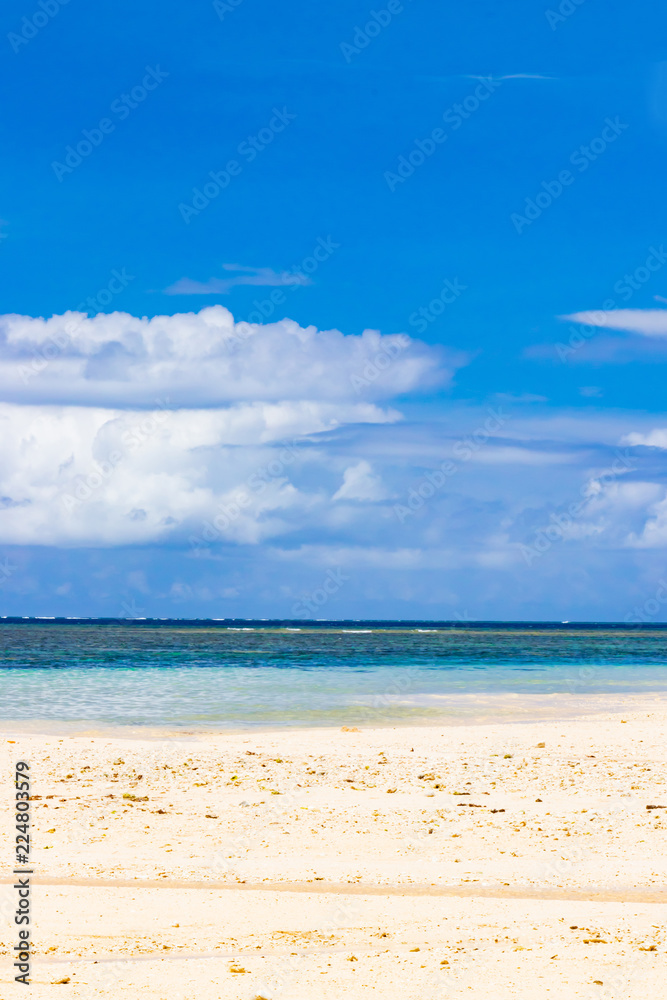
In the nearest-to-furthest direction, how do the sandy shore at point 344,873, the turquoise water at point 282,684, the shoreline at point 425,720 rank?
the sandy shore at point 344,873, the shoreline at point 425,720, the turquoise water at point 282,684

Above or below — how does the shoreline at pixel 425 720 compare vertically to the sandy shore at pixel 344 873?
below

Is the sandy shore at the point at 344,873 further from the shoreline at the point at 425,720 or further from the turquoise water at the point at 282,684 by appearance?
the turquoise water at the point at 282,684

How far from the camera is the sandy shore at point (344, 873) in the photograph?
8.32m

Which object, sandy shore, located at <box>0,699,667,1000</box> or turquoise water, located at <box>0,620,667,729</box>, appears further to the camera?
turquoise water, located at <box>0,620,667,729</box>

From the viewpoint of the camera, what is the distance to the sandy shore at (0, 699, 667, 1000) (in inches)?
328

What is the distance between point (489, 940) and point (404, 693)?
104 feet

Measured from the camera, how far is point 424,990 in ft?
26.0

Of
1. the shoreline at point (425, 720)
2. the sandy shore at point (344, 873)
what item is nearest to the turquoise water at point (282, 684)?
the shoreline at point (425, 720)

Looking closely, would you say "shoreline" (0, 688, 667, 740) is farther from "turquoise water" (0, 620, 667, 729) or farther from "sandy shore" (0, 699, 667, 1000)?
"sandy shore" (0, 699, 667, 1000)

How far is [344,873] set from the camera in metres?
11.9

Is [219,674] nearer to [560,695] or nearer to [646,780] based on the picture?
[560,695]

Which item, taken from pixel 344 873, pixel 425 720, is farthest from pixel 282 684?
pixel 344 873

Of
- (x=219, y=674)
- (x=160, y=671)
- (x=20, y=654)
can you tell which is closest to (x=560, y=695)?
(x=219, y=674)

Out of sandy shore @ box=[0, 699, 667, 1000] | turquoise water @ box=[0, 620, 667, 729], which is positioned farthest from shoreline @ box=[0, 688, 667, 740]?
sandy shore @ box=[0, 699, 667, 1000]
